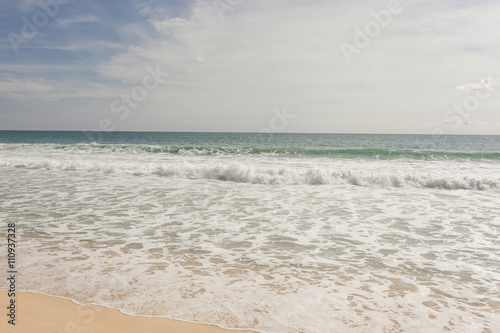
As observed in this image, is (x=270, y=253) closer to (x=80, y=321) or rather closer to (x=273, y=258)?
(x=273, y=258)

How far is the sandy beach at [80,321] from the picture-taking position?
3074 mm

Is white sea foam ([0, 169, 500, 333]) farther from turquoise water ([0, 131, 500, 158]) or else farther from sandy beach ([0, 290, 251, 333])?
turquoise water ([0, 131, 500, 158])

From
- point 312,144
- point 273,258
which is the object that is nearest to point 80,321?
point 273,258

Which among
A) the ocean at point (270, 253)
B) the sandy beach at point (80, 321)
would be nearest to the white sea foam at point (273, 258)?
the ocean at point (270, 253)

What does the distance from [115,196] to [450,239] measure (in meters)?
8.81

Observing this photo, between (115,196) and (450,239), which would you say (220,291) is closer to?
(450,239)

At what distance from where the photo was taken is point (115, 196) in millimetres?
10102

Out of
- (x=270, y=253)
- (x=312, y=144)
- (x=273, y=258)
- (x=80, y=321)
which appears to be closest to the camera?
(x=80, y=321)

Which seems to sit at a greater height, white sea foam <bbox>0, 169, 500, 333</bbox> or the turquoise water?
the turquoise water

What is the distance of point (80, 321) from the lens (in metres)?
3.23

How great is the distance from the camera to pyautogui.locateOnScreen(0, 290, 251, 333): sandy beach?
10.1ft

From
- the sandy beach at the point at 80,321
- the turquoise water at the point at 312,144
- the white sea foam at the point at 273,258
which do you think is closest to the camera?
the sandy beach at the point at 80,321

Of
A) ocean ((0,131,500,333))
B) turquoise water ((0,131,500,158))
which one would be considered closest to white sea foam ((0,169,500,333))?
ocean ((0,131,500,333))

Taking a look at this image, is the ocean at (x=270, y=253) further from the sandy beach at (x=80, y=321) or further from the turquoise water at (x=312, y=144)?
the turquoise water at (x=312, y=144)
